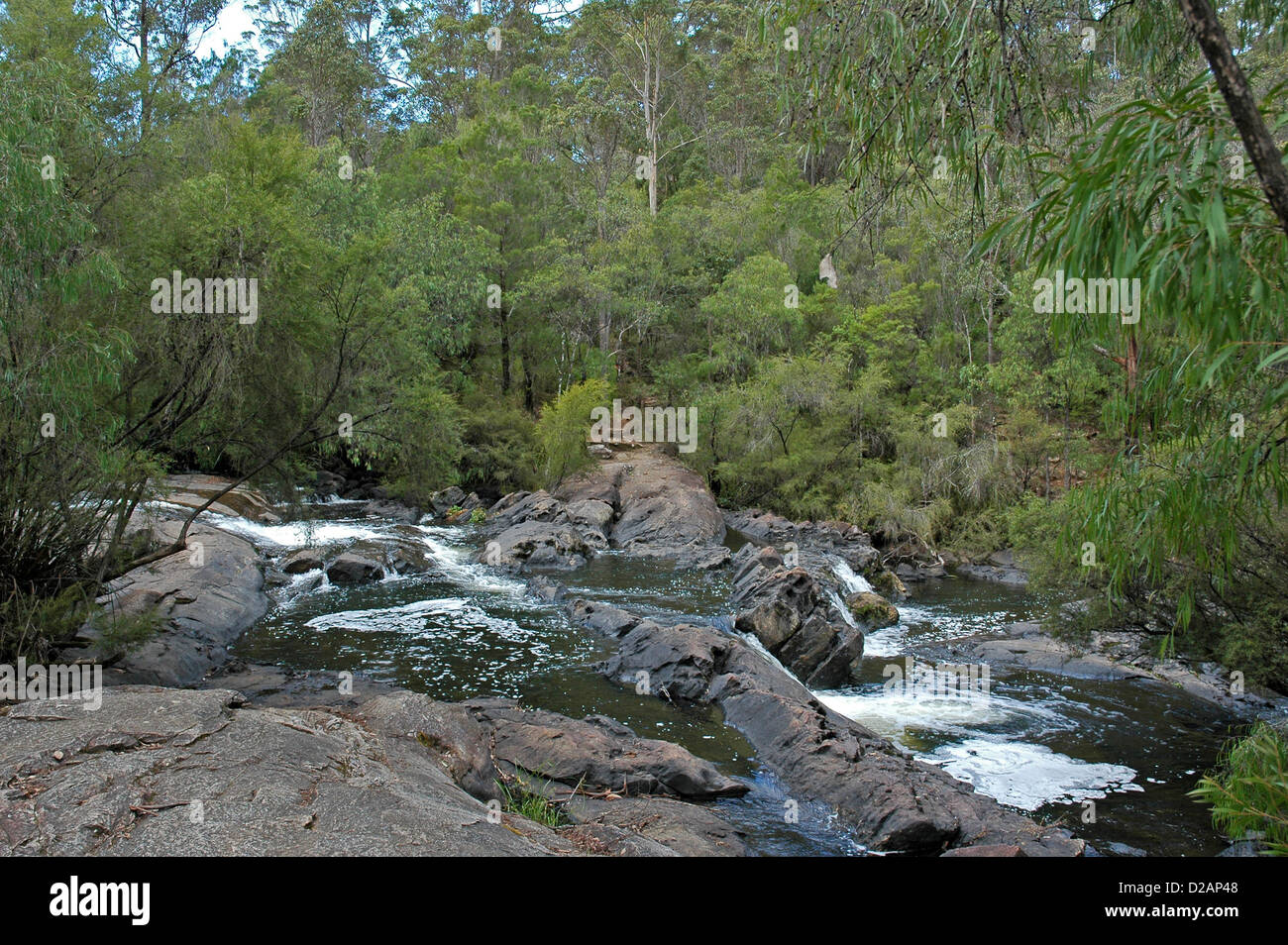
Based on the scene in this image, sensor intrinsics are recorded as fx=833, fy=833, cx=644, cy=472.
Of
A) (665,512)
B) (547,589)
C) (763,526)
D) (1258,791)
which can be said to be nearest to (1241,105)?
(1258,791)

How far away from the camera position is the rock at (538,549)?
18.9 m

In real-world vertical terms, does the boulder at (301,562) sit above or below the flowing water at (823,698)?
above

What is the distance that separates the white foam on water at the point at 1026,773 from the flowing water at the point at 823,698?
0.02m

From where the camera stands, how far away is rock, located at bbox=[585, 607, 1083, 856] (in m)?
6.85

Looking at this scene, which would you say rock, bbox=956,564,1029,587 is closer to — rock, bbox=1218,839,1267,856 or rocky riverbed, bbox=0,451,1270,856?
rocky riverbed, bbox=0,451,1270,856

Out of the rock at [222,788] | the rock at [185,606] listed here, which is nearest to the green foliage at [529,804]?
the rock at [222,788]

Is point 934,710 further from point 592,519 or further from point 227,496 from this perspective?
point 227,496

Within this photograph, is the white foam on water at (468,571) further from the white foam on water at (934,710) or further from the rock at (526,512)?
the white foam on water at (934,710)

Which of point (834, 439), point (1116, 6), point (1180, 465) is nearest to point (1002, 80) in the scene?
point (1116, 6)

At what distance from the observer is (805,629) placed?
40.5 ft

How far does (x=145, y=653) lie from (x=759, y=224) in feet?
97.7

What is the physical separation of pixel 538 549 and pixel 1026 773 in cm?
1244

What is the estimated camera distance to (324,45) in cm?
4147

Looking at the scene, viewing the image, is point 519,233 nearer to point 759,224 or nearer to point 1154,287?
point 759,224
